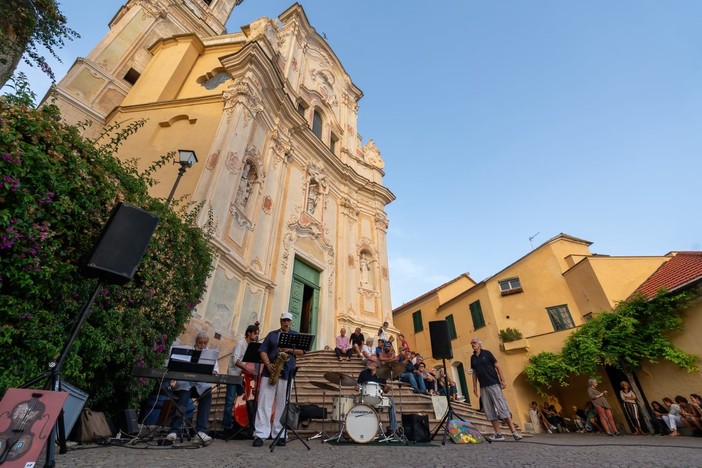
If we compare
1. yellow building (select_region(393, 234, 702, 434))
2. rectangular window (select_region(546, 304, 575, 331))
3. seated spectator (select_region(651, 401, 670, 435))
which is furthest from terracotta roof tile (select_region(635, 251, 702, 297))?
seated spectator (select_region(651, 401, 670, 435))

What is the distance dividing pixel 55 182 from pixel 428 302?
68.6 feet

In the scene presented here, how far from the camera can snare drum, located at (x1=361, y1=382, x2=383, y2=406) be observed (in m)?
5.36

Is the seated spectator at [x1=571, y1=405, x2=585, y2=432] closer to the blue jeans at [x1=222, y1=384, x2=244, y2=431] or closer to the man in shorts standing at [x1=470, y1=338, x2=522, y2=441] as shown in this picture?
the man in shorts standing at [x1=470, y1=338, x2=522, y2=441]

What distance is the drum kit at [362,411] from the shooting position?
4.71m

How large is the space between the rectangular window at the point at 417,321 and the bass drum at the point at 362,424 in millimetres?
17397

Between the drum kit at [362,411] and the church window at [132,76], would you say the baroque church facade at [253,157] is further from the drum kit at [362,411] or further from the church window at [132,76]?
the drum kit at [362,411]

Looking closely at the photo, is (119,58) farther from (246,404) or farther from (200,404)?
(246,404)

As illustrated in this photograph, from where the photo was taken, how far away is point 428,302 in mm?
22031

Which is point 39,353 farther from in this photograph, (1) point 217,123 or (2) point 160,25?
(2) point 160,25

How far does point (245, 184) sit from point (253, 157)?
109cm

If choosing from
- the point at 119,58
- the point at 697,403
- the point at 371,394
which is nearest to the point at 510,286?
the point at 697,403

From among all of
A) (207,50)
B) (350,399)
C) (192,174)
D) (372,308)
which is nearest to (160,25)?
(207,50)

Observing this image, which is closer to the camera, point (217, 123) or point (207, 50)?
point (217, 123)

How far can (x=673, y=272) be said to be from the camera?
1298 cm
